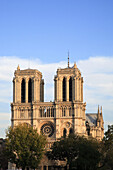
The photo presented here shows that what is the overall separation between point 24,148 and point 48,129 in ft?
117

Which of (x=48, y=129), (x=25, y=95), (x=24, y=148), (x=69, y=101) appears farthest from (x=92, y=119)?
(x=24, y=148)

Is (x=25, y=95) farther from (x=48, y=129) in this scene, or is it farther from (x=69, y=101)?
(x=69, y=101)

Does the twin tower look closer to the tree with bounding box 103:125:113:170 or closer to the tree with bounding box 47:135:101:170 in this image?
the tree with bounding box 47:135:101:170

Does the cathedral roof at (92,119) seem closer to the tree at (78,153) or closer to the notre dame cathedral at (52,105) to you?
the notre dame cathedral at (52,105)

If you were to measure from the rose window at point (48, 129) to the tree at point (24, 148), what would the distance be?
31916 millimetres

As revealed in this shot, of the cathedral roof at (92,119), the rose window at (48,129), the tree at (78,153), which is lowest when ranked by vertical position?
the tree at (78,153)

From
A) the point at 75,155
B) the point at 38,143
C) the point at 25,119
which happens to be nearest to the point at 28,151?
the point at 38,143

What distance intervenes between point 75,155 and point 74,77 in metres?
41.9

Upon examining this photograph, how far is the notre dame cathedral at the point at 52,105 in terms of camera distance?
467 feet

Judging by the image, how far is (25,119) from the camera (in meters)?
145

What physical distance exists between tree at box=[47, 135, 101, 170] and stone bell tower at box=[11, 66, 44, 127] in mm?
33122

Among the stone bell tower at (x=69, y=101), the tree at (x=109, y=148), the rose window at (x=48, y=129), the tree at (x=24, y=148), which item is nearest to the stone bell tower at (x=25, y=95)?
the rose window at (x=48, y=129)

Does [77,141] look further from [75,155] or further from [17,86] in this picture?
[17,86]

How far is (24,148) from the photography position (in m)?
109
